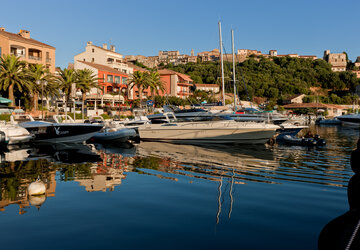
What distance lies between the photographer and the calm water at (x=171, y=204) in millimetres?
6770

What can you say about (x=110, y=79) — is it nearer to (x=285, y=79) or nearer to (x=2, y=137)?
(x=2, y=137)

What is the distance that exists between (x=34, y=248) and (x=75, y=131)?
2129 cm

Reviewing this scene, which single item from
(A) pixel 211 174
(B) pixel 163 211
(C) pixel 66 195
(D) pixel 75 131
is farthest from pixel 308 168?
(D) pixel 75 131

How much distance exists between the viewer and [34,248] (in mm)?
6328

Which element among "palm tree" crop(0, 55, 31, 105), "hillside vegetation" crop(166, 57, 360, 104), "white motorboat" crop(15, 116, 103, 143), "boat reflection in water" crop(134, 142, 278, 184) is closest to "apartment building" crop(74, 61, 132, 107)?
"palm tree" crop(0, 55, 31, 105)

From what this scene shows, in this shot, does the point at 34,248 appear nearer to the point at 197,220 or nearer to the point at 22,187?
the point at 197,220

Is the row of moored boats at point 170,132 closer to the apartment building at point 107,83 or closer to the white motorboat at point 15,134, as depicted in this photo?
the white motorboat at point 15,134

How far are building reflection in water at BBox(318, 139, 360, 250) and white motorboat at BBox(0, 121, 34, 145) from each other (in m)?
26.2

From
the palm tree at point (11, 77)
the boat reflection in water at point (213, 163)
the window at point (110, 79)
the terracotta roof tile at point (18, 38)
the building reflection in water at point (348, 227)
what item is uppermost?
the terracotta roof tile at point (18, 38)

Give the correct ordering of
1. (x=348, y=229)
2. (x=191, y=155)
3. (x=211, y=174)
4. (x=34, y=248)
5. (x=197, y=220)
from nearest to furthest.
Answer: (x=348, y=229) → (x=34, y=248) → (x=197, y=220) → (x=211, y=174) → (x=191, y=155)

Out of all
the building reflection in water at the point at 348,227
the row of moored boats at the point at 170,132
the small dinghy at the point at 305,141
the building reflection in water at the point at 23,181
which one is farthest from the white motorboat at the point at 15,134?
the building reflection in water at the point at 348,227

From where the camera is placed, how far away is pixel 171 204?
950 cm

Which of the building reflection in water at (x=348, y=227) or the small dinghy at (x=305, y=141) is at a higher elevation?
the building reflection in water at (x=348, y=227)

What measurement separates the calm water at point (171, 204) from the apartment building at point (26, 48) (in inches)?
1546
